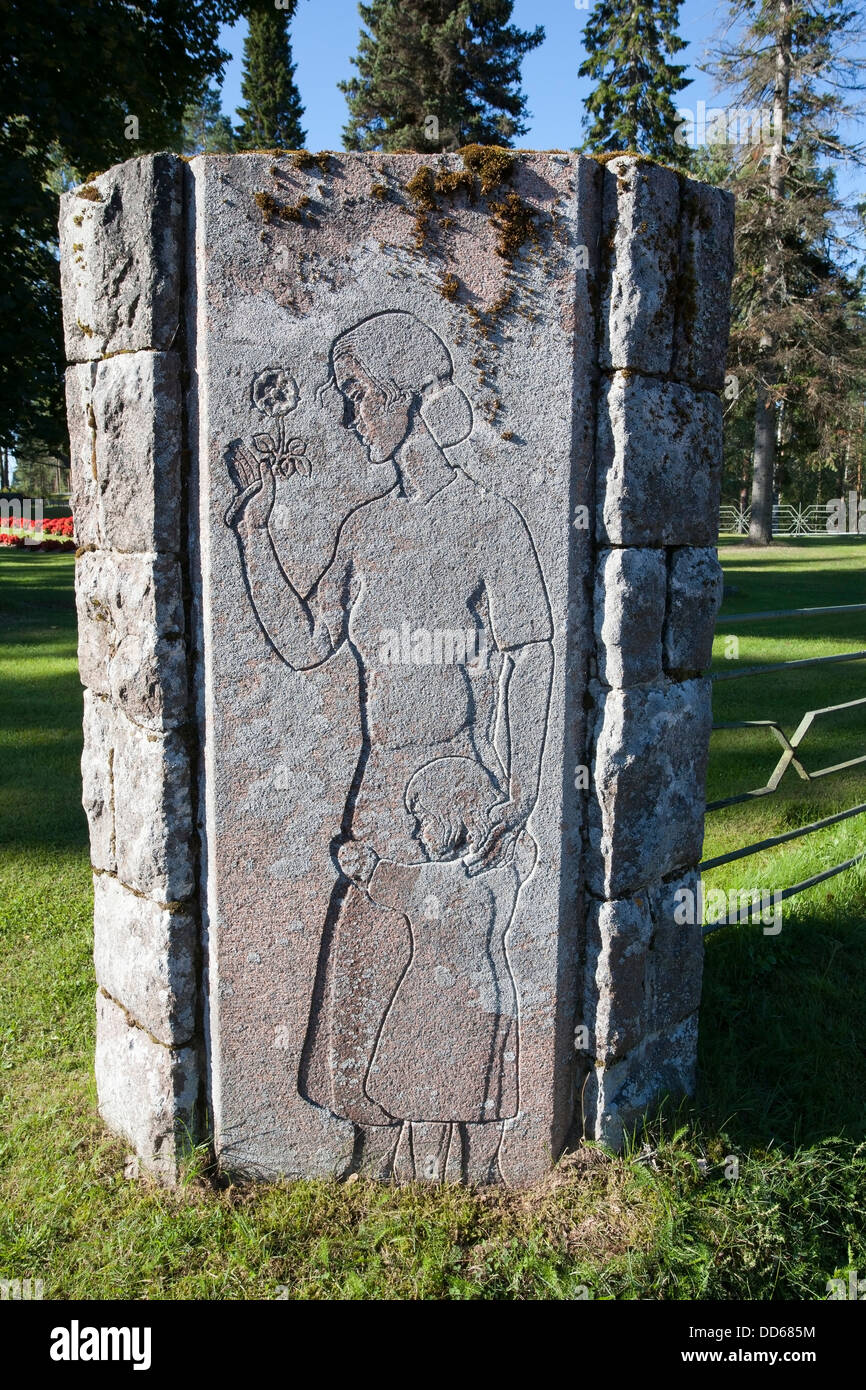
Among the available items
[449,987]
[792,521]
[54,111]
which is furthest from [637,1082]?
[792,521]

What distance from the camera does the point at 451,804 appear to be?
2.44m

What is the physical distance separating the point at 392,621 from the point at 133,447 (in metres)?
0.81

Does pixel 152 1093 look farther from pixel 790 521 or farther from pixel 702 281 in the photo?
pixel 790 521

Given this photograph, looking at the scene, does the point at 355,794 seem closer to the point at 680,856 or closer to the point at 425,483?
the point at 425,483

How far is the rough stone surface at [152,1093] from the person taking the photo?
2.61 m

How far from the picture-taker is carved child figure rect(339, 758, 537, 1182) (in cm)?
245

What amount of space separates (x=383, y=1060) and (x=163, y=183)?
2.30 meters

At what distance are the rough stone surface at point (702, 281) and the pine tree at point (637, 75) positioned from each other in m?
21.9

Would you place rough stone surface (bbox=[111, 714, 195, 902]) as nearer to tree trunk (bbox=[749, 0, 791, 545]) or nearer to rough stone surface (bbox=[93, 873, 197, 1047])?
rough stone surface (bbox=[93, 873, 197, 1047])

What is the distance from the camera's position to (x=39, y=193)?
9250mm

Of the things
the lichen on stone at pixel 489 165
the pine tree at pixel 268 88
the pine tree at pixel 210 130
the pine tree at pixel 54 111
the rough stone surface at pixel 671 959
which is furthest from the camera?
the pine tree at pixel 210 130

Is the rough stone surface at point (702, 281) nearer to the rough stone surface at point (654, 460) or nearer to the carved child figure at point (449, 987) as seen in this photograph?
the rough stone surface at point (654, 460)

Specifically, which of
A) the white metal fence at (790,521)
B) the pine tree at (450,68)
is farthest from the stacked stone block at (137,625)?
the white metal fence at (790,521)


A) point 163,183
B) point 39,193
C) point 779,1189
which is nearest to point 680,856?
point 779,1189
